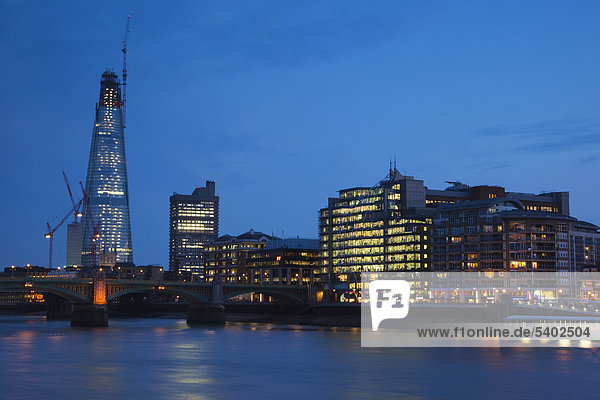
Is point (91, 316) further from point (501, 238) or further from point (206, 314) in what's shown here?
point (501, 238)

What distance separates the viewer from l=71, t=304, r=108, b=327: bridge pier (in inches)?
5187

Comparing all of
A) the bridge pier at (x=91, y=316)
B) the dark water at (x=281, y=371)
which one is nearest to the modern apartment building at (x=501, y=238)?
the bridge pier at (x=91, y=316)

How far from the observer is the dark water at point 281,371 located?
52.2 m

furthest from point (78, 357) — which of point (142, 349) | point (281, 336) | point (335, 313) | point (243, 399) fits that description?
point (335, 313)

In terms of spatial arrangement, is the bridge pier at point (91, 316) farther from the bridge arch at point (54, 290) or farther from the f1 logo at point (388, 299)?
the f1 logo at point (388, 299)

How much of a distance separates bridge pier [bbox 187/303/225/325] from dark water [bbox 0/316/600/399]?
2144 inches

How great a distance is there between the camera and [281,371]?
64625mm

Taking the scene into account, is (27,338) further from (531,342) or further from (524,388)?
(524,388)

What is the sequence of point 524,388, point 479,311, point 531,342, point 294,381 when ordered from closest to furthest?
point 524,388 < point 294,381 < point 531,342 < point 479,311

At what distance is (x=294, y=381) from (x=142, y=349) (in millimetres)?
29798

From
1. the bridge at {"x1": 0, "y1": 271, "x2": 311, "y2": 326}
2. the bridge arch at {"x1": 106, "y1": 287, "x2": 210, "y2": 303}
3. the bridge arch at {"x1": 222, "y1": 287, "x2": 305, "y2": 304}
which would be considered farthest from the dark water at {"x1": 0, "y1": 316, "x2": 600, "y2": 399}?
the bridge arch at {"x1": 222, "y1": 287, "x2": 305, "y2": 304}

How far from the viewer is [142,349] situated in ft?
275

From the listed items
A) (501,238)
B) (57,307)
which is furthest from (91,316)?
(501,238)

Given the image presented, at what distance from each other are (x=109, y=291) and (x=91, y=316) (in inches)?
219
